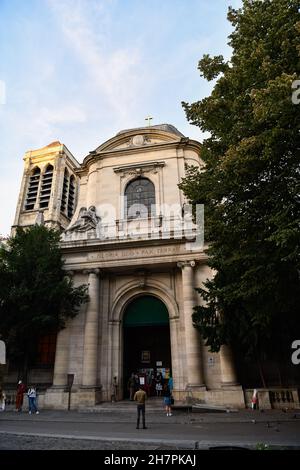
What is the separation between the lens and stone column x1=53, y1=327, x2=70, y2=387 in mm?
16422

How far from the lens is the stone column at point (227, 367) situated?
14.8 meters

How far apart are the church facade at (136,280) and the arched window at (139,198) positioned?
2.6 inches

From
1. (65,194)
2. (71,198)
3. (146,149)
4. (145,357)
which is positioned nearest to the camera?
(145,357)

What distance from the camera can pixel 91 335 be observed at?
16703 mm

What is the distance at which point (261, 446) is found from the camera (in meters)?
6.16

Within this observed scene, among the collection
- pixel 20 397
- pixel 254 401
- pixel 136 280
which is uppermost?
pixel 136 280

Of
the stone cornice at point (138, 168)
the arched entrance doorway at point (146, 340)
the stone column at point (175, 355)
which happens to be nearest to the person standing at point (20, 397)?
the arched entrance doorway at point (146, 340)

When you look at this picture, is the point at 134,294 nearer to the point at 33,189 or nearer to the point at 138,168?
the point at 138,168

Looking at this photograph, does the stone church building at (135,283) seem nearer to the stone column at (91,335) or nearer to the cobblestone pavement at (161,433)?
the stone column at (91,335)

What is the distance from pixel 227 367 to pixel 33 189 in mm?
34901

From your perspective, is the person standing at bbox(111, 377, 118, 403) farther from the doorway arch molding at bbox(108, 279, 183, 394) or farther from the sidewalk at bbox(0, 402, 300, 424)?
the sidewalk at bbox(0, 402, 300, 424)

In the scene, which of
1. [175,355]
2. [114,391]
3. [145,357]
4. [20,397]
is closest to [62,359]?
[20,397]

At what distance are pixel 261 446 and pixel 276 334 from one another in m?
8.05
